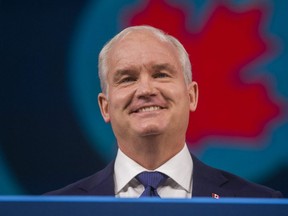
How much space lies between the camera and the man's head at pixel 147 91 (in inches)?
52.1

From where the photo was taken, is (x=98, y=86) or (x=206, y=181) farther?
(x=98, y=86)

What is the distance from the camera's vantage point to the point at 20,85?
76.7 inches

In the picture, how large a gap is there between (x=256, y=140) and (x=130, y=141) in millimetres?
668

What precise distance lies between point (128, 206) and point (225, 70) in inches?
55.0

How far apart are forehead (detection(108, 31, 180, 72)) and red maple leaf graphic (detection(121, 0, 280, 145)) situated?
0.46 meters

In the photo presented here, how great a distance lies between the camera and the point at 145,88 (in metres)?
1.33

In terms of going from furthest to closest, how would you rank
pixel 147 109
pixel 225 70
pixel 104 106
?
pixel 225 70, pixel 104 106, pixel 147 109

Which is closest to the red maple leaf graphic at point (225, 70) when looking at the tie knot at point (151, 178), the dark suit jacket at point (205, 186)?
the dark suit jacket at point (205, 186)

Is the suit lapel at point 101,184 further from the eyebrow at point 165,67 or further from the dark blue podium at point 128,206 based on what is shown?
the dark blue podium at point 128,206

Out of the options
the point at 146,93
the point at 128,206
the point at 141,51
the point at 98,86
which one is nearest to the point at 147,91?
the point at 146,93

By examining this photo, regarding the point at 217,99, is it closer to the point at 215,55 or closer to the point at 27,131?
the point at 215,55

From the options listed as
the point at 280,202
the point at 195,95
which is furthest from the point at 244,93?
the point at 280,202

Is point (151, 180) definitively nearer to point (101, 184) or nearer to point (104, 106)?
point (101, 184)

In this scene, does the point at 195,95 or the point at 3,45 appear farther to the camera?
the point at 3,45
